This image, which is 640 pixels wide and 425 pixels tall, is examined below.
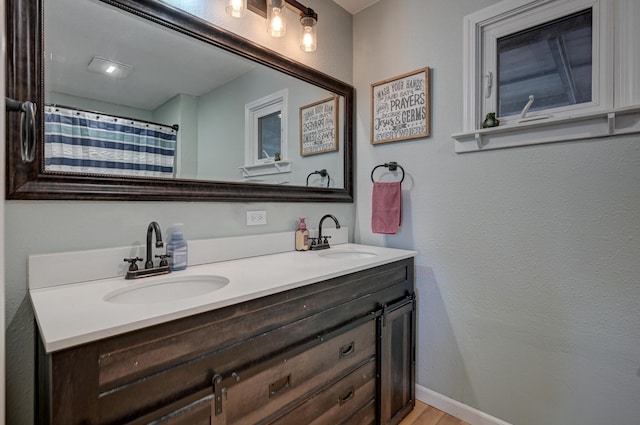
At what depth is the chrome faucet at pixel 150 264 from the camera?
1139 millimetres

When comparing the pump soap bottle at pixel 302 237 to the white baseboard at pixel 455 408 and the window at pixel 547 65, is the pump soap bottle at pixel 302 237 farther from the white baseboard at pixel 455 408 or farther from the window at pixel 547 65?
the window at pixel 547 65

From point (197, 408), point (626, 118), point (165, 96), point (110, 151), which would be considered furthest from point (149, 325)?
point (626, 118)

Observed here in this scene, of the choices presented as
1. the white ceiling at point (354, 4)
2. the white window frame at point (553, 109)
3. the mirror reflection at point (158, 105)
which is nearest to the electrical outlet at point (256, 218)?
the mirror reflection at point (158, 105)

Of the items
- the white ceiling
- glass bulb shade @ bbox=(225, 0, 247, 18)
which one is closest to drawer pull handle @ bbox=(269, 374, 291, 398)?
glass bulb shade @ bbox=(225, 0, 247, 18)

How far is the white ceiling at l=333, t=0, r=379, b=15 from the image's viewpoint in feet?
6.63

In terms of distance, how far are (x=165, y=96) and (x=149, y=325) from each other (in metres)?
0.97

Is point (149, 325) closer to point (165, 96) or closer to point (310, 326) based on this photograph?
point (310, 326)

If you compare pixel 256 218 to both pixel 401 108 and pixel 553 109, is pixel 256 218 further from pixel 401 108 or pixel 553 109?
pixel 553 109

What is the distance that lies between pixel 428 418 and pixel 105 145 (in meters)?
2.01

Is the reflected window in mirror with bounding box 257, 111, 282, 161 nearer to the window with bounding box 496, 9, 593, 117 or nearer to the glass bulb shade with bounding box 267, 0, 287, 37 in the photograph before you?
the glass bulb shade with bounding box 267, 0, 287, 37

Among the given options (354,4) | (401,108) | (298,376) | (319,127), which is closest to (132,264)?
(298,376)

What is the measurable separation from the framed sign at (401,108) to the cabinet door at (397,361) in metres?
0.97

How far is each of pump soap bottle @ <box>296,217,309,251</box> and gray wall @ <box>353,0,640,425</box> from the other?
510 millimetres

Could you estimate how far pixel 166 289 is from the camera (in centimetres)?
116
